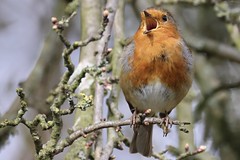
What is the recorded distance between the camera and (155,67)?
4270 millimetres

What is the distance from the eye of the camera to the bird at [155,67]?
14.1 ft

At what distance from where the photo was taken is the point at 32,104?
15.8ft

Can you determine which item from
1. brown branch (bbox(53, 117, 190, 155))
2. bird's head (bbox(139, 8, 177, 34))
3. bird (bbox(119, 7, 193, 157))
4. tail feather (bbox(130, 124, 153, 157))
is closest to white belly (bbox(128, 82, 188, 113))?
bird (bbox(119, 7, 193, 157))

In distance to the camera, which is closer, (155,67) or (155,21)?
(155,67)

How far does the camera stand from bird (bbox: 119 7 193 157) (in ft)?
14.1

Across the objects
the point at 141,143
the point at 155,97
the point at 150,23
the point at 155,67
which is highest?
the point at 150,23

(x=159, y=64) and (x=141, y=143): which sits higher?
(x=159, y=64)

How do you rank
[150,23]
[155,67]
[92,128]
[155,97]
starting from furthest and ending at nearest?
[150,23] → [155,97] → [155,67] → [92,128]

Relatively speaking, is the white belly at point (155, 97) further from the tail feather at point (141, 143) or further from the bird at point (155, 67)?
the tail feather at point (141, 143)

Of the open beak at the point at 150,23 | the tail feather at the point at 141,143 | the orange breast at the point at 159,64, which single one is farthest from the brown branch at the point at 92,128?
the open beak at the point at 150,23

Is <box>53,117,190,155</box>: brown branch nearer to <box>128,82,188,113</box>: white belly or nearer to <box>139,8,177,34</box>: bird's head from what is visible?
<box>128,82,188,113</box>: white belly

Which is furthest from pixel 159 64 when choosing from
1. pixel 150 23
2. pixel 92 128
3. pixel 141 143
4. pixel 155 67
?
pixel 92 128

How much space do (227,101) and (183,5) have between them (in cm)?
104

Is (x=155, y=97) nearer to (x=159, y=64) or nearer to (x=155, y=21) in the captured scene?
(x=159, y=64)
